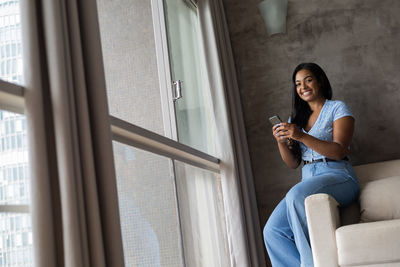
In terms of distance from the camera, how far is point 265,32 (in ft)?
12.8

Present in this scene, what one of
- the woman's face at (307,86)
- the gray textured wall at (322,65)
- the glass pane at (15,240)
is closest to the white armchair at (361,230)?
the woman's face at (307,86)

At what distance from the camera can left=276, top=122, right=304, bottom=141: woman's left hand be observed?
2.87 m

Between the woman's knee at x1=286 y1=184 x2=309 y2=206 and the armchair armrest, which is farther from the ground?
the woman's knee at x1=286 y1=184 x2=309 y2=206

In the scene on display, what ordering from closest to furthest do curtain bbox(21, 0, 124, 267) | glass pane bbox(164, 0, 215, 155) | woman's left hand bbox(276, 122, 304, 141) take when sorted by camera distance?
curtain bbox(21, 0, 124, 267) < woman's left hand bbox(276, 122, 304, 141) < glass pane bbox(164, 0, 215, 155)

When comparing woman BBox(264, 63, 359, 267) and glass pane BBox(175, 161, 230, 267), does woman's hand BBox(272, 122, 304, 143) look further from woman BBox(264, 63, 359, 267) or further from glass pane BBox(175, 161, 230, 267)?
glass pane BBox(175, 161, 230, 267)

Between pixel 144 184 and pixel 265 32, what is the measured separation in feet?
6.99

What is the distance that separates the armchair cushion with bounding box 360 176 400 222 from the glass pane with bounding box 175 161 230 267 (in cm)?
93

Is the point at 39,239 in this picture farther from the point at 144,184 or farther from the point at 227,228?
the point at 227,228

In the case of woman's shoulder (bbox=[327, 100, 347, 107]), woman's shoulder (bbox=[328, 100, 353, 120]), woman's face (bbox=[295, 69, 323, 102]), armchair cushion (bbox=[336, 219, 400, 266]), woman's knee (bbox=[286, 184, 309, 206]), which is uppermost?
woman's face (bbox=[295, 69, 323, 102])

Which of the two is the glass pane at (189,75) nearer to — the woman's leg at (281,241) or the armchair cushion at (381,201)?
the woman's leg at (281,241)

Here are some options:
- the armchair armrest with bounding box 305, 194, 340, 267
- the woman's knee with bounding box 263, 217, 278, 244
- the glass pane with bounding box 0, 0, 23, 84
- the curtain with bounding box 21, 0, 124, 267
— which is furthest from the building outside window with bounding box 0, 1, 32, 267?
the woman's knee with bounding box 263, 217, 278, 244

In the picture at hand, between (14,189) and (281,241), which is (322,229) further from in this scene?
(14,189)

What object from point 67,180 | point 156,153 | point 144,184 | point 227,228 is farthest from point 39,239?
point 227,228

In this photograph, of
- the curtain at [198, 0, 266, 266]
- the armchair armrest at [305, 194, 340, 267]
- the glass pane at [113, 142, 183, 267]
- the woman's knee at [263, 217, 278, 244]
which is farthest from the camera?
the curtain at [198, 0, 266, 266]
